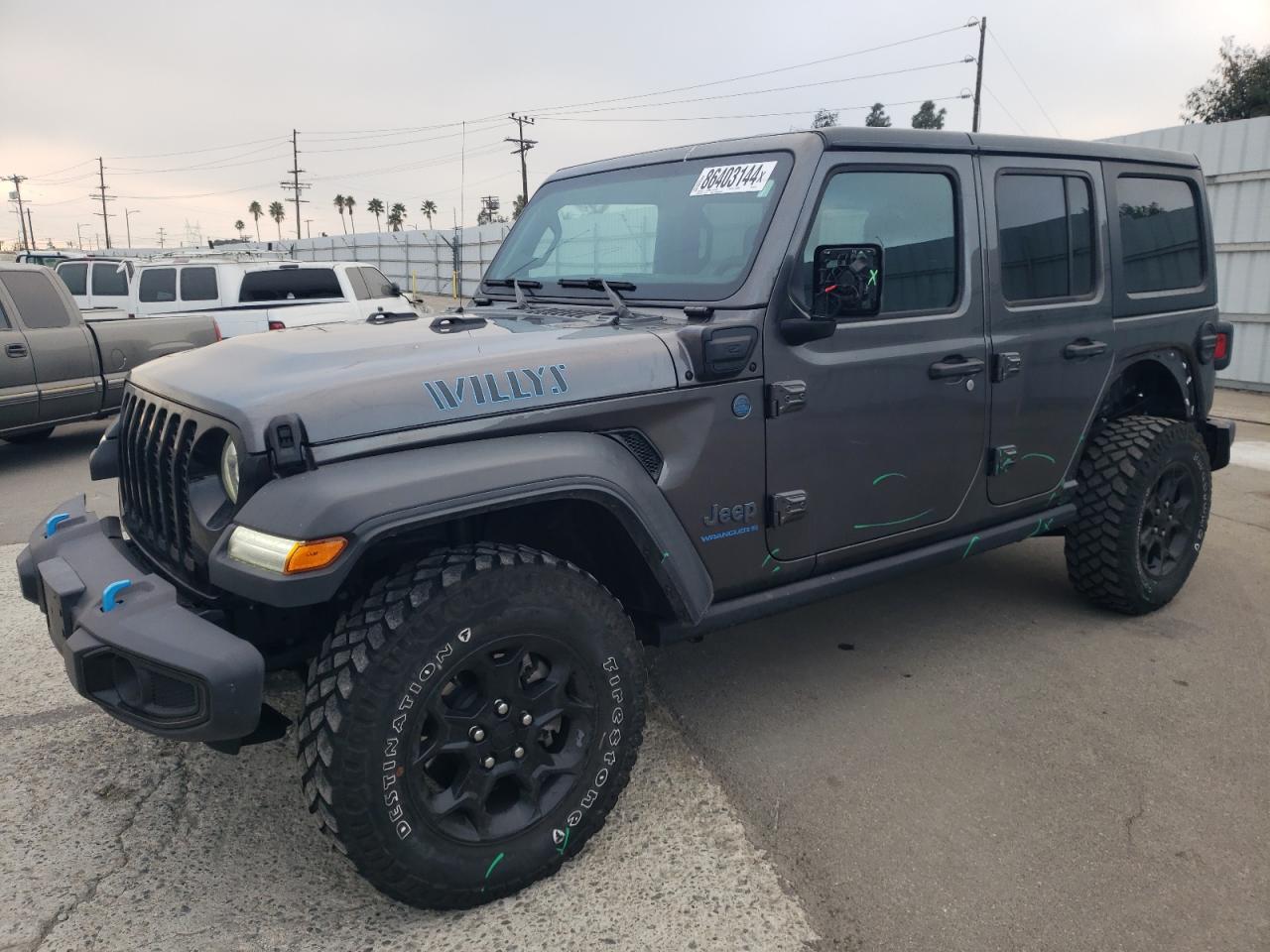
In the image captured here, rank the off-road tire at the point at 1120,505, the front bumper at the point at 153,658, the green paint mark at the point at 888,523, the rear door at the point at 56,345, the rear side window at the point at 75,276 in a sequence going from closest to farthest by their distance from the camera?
the front bumper at the point at 153,658
the green paint mark at the point at 888,523
the off-road tire at the point at 1120,505
the rear door at the point at 56,345
the rear side window at the point at 75,276

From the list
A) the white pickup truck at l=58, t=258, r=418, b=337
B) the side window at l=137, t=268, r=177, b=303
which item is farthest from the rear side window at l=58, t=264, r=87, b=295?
the side window at l=137, t=268, r=177, b=303

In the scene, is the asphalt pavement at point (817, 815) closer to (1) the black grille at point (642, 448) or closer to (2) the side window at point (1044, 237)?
(1) the black grille at point (642, 448)

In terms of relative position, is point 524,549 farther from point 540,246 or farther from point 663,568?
point 540,246

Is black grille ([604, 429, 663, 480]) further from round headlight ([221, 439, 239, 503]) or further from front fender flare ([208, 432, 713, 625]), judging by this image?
round headlight ([221, 439, 239, 503])

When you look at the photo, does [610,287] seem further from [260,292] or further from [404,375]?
[260,292]

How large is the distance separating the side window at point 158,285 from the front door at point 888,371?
12.2 metres

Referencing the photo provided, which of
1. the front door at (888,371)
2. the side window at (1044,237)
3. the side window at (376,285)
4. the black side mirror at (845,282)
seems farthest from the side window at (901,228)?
the side window at (376,285)

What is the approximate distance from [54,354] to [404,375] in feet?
23.3

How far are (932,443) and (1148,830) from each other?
1361 mm

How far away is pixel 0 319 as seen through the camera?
25.4ft

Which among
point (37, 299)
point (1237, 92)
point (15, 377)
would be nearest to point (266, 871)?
point (15, 377)

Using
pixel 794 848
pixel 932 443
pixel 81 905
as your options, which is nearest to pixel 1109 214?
pixel 932 443

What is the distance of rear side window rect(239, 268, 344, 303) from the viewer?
12.3m

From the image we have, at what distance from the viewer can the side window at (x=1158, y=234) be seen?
404cm
